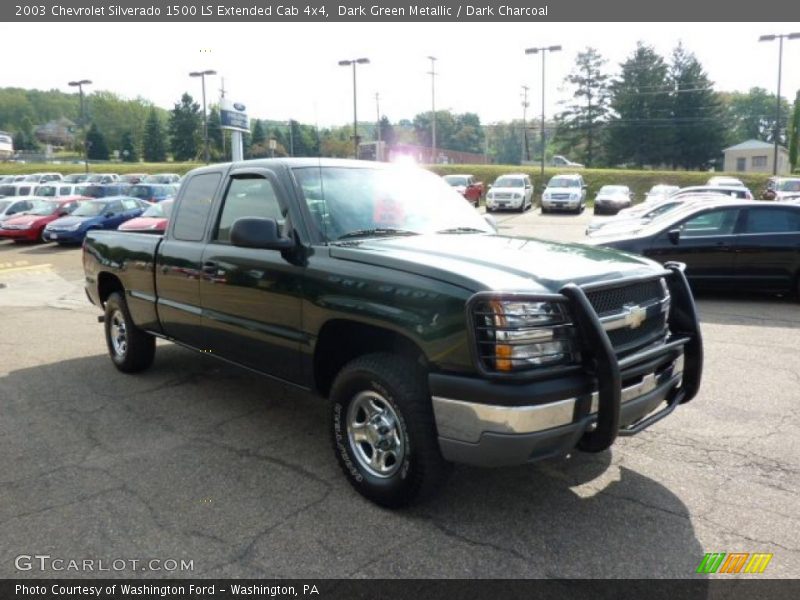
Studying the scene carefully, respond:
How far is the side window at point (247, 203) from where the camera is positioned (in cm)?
436

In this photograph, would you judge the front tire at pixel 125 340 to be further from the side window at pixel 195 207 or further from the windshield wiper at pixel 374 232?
the windshield wiper at pixel 374 232

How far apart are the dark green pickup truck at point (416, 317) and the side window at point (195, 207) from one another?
0.02 m

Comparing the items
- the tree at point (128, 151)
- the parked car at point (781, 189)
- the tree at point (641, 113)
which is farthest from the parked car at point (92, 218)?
the tree at point (128, 151)

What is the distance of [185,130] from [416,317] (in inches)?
3602

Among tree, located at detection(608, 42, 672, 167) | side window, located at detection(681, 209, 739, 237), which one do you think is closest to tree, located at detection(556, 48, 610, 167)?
tree, located at detection(608, 42, 672, 167)

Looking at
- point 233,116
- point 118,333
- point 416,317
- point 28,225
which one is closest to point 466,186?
point 233,116

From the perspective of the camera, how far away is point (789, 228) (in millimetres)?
9641

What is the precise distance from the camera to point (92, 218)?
20469mm

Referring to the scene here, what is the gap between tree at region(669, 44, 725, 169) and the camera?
67562 mm

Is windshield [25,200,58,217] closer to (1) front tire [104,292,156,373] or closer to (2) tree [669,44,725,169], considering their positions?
(1) front tire [104,292,156,373]

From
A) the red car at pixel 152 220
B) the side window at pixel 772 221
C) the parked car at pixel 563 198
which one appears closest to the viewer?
the side window at pixel 772 221

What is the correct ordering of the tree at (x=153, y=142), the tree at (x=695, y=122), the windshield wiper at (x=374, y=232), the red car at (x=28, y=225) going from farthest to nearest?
the tree at (x=153, y=142)
the tree at (x=695, y=122)
the red car at (x=28, y=225)
the windshield wiper at (x=374, y=232)

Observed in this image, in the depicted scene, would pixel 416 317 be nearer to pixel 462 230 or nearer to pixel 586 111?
pixel 462 230

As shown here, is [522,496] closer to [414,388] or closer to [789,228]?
[414,388]
